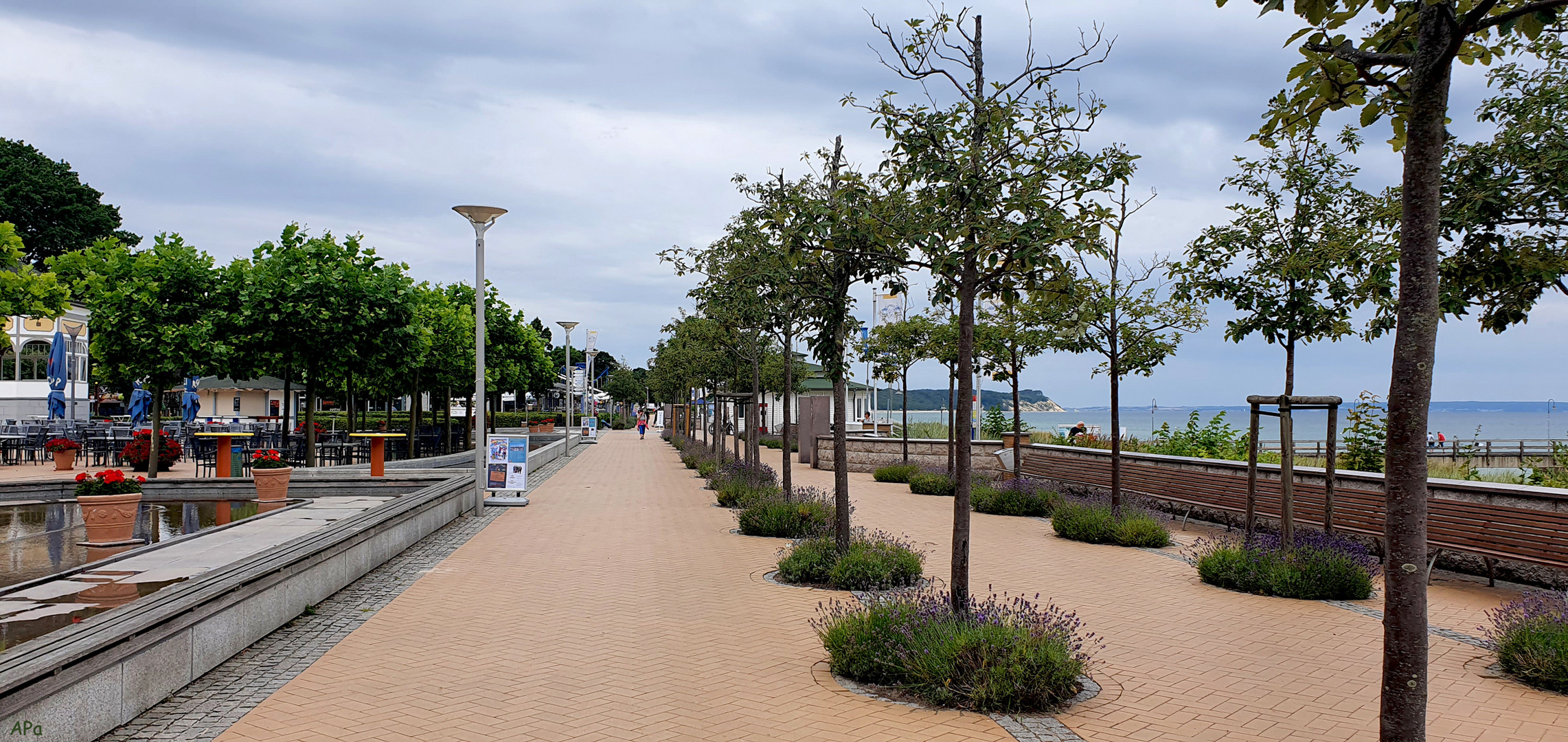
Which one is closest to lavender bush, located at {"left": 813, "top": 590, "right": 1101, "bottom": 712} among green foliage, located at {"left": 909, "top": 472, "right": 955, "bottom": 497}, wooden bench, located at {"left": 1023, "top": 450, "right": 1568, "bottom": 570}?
wooden bench, located at {"left": 1023, "top": 450, "right": 1568, "bottom": 570}

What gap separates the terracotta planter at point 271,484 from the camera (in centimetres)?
1338

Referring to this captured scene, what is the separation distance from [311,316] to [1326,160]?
51.0 ft

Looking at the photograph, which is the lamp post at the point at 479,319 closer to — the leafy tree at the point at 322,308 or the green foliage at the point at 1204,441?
the leafy tree at the point at 322,308

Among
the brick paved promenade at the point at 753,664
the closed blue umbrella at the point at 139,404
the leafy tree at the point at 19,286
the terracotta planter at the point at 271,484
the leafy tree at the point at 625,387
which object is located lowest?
the brick paved promenade at the point at 753,664

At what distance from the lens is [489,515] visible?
50.5 ft

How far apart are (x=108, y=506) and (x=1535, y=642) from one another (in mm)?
12130

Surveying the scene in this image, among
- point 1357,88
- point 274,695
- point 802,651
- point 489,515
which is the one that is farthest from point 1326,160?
point 489,515

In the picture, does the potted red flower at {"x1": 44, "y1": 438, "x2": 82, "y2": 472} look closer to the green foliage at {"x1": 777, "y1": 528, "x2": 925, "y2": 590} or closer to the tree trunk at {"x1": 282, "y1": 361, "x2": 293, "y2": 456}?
the tree trunk at {"x1": 282, "y1": 361, "x2": 293, "y2": 456}

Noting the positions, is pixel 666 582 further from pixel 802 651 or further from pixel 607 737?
pixel 607 737

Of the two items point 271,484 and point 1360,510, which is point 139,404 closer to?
point 271,484

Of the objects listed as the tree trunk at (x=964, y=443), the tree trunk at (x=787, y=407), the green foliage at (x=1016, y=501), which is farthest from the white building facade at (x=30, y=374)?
the tree trunk at (x=964, y=443)

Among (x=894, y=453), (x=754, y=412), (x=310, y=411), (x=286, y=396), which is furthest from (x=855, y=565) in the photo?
(x=894, y=453)

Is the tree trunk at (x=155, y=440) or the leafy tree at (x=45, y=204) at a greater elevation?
the leafy tree at (x=45, y=204)

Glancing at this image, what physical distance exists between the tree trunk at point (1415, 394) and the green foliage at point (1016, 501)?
1148cm
